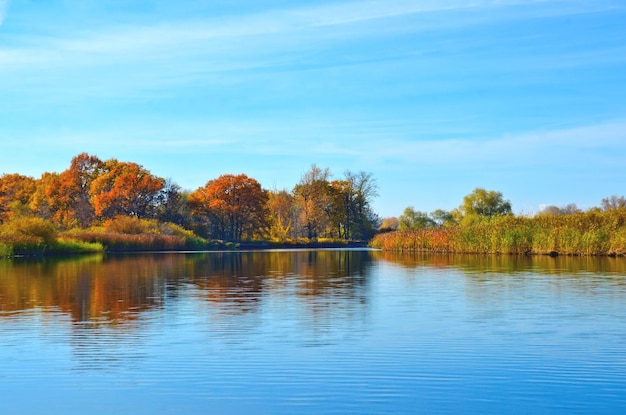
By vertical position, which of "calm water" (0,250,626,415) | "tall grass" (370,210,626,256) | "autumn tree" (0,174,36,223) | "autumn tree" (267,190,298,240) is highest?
"autumn tree" (0,174,36,223)

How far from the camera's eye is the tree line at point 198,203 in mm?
75688

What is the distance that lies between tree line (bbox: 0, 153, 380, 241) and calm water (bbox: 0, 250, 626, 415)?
52.4m

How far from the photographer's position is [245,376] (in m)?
9.10

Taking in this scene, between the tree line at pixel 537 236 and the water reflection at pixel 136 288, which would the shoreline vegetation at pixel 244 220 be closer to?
the tree line at pixel 537 236

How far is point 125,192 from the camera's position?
7481cm

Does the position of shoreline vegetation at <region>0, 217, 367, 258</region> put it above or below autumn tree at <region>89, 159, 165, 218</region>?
below

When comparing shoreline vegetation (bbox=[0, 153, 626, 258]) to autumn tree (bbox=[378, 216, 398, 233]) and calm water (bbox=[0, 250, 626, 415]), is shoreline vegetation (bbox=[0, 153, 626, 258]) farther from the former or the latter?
calm water (bbox=[0, 250, 626, 415])

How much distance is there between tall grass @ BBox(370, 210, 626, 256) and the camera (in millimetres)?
38719

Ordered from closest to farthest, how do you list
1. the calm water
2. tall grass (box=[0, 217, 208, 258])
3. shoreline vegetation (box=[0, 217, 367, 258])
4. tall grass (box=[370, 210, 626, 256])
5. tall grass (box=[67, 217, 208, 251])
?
the calm water
tall grass (box=[370, 210, 626, 256])
tall grass (box=[0, 217, 208, 258])
shoreline vegetation (box=[0, 217, 367, 258])
tall grass (box=[67, 217, 208, 251])

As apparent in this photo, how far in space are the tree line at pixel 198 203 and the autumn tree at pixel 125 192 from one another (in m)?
0.09

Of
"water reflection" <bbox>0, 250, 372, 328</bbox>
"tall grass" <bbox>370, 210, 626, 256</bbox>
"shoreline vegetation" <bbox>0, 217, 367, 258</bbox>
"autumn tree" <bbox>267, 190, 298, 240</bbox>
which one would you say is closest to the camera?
"water reflection" <bbox>0, 250, 372, 328</bbox>

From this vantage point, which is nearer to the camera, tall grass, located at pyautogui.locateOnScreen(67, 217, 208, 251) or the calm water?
the calm water

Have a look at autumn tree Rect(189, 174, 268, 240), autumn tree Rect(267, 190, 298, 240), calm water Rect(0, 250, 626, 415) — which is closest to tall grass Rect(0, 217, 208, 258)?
autumn tree Rect(189, 174, 268, 240)

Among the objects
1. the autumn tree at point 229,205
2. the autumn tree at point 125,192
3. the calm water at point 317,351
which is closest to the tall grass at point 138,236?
the autumn tree at point 125,192
